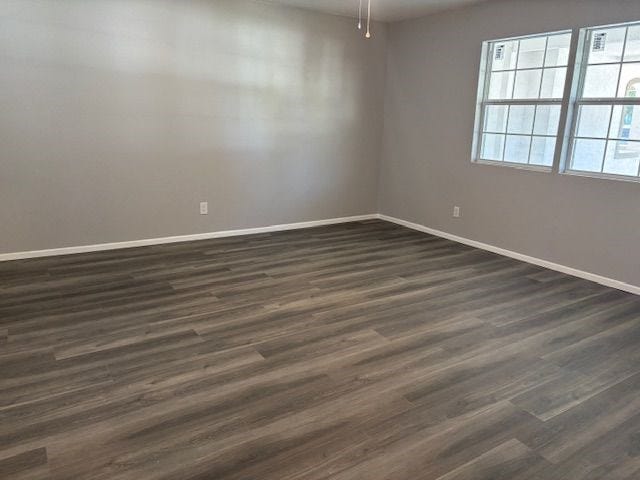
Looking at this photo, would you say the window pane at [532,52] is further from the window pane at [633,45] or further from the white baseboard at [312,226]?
the white baseboard at [312,226]

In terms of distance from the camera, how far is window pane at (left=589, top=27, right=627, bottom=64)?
12.4 ft

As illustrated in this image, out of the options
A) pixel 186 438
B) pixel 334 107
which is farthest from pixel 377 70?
pixel 186 438

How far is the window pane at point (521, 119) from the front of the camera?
4.48 meters

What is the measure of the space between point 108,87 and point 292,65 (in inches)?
76.5

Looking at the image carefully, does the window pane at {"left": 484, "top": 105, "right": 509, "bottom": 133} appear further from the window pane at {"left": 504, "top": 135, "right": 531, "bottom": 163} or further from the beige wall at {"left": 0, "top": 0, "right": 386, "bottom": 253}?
the beige wall at {"left": 0, "top": 0, "right": 386, "bottom": 253}

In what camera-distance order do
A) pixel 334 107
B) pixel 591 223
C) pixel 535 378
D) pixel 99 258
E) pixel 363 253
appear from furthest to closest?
1. pixel 334 107
2. pixel 363 253
3. pixel 99 258
4. pixel 591 223
5. pixel 535 378

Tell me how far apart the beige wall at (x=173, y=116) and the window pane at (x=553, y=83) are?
2.14 meters

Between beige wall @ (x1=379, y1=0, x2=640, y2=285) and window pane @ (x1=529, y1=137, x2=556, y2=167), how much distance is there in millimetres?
138

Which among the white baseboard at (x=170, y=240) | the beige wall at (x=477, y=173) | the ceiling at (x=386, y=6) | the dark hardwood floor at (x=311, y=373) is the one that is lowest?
the dark hardwood floor at (x=311, y=373)

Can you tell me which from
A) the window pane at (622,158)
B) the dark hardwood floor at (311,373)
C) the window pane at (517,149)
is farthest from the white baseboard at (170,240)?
the window pane at (622,158)

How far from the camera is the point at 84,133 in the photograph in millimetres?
4273

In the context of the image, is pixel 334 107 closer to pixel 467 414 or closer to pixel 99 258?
pixel 99 258

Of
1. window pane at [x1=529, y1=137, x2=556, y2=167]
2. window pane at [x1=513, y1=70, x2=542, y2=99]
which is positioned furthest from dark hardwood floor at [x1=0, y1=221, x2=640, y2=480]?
window pane at [x1=513, y1=70, x2=542, y2=99]

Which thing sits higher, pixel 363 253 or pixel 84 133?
pixel 84 133
